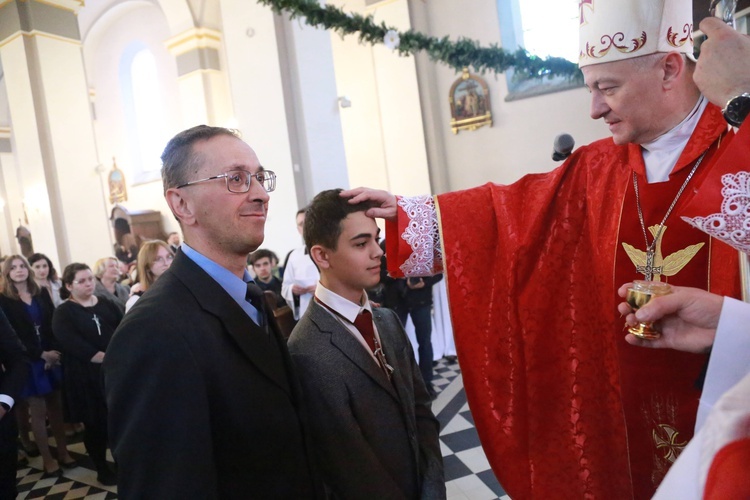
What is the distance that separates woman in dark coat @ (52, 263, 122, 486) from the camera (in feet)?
12.7

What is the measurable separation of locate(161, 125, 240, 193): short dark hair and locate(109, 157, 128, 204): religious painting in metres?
15.4

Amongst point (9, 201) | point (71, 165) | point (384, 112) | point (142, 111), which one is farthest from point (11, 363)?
point (9, 201)

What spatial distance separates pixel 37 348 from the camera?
416cm

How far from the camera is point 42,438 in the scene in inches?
168

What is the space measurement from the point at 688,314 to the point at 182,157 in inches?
48.5

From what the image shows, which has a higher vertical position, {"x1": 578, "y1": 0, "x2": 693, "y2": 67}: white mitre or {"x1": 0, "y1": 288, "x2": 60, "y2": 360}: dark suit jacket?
{"x1": 578, "y1": 0, "x2": 693, "y2": 67}: white mitre

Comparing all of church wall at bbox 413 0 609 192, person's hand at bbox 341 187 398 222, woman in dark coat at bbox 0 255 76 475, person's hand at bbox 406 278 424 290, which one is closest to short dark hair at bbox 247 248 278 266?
person's hand at bbox 406 278 424 290

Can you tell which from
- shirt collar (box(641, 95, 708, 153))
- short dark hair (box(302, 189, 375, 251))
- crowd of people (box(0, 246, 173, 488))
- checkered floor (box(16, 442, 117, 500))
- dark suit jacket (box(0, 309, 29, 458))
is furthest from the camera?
crowd of people (box(0, 246, 173, 488))

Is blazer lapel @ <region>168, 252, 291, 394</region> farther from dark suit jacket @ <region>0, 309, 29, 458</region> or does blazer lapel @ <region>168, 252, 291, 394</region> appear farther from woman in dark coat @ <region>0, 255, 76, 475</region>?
woman in dark coat @ <region>0, 255, 76, 475</region>

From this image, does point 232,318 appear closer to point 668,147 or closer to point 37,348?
point 668,147

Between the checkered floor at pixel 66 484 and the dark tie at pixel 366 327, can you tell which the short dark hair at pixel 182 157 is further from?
the checkered floor at pixel 66 484

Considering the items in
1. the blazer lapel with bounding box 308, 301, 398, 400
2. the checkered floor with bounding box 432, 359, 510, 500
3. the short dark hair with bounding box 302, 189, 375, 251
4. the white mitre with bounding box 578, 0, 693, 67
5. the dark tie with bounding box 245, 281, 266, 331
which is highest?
the white mitre with bounding box 578, 0, 693, 67

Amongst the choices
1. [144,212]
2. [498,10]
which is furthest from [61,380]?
[144,212]

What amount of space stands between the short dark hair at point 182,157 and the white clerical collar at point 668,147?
48.6 inches
